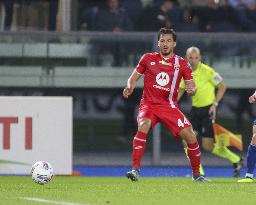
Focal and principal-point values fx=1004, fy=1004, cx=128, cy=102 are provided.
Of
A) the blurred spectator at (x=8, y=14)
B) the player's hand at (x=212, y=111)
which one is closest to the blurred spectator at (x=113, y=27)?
the blurred spectator at (x=8, y=14)

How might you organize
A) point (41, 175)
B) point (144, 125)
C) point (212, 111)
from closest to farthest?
point (41, 175)
point (144, 125)
point (212, 111)

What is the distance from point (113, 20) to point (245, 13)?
243 centimetres

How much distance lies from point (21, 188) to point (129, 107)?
23.3 ft

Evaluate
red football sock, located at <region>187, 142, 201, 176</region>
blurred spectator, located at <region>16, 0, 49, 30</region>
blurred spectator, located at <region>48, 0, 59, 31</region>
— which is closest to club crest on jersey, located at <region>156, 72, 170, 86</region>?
red football sock, located at <region>187, 142, 201, 176</region>

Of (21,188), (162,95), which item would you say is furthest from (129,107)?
(21,188)

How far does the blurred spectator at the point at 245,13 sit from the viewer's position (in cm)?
1806

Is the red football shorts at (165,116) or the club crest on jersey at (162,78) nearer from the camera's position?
the red football shorts at (165,116)

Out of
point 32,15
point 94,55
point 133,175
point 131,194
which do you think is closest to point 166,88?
point 133,175

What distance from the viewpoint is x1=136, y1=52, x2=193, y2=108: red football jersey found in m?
11.7

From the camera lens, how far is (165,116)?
11602 mm

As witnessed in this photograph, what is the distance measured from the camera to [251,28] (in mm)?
18203

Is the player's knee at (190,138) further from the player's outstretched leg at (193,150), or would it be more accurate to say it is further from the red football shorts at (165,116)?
the red football shorts at (165,116)

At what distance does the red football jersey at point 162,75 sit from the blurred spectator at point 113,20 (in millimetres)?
5710

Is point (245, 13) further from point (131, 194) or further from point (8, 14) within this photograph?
point (131, 194)
